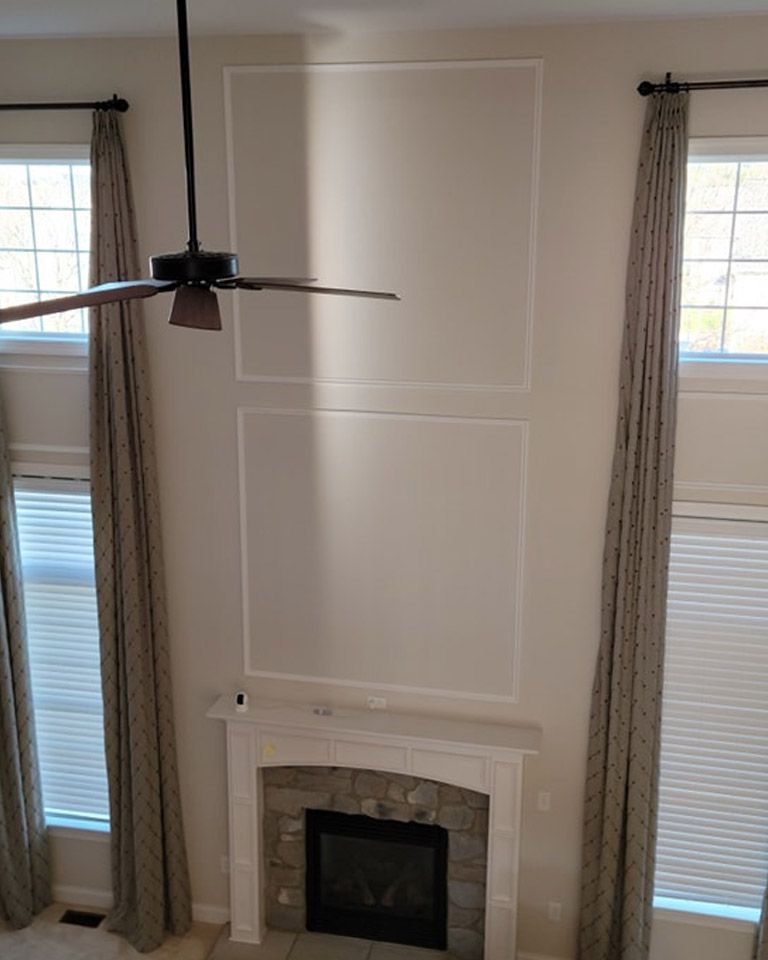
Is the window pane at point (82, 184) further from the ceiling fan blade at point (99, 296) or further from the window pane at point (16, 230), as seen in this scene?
the ceiling fan blade at point (99, 296)

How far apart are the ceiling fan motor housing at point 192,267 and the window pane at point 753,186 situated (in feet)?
8.99

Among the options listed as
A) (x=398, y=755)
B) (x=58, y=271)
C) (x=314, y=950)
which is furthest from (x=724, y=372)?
(x=314, y=950)

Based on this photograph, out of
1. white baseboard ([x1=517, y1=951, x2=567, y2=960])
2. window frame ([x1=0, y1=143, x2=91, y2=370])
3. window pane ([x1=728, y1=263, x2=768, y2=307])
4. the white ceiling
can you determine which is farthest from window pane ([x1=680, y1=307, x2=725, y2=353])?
white baseboard ([x1=517, y1=951, x2=567, y2=960])

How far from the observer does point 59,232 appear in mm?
4977

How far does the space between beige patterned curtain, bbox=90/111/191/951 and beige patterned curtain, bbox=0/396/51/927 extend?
0.50 m

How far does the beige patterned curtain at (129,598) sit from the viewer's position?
4695 mm

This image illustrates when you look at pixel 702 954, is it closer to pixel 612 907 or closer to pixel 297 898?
pixel 612 907

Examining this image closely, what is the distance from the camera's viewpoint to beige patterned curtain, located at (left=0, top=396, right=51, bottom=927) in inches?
203

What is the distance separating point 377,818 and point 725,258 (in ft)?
11.0

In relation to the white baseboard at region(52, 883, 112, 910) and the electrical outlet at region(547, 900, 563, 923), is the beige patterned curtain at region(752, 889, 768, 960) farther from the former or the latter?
the white baseboard at region(52, 883, 112, 910)

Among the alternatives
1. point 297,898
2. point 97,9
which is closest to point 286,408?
point 97,9

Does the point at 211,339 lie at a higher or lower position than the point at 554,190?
lower

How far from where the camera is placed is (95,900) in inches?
222

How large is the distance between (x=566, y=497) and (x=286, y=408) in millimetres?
1453
